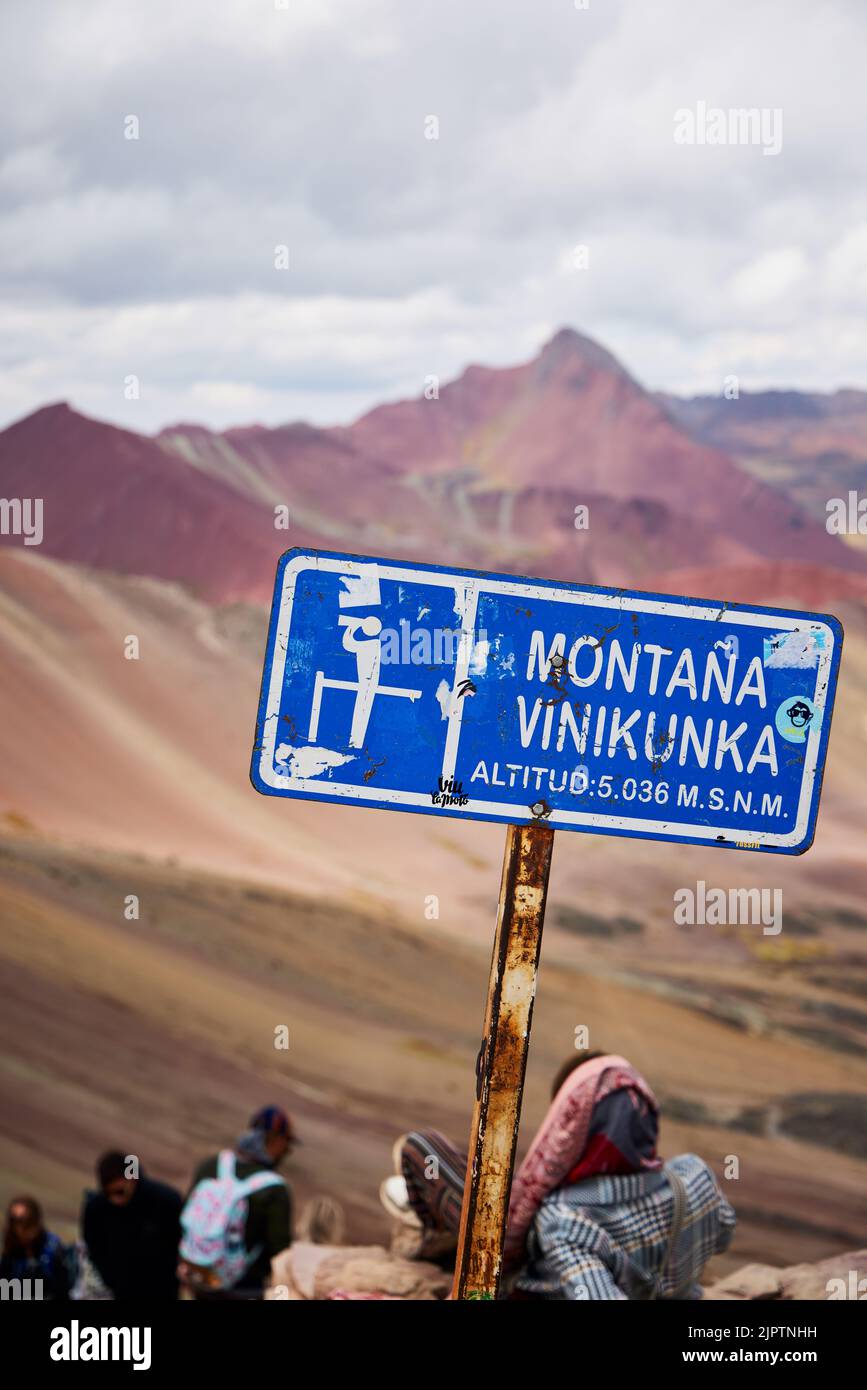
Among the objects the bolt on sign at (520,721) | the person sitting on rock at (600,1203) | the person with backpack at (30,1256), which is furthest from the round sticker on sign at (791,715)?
the person with backpack at (30,1256)

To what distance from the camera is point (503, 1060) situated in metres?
1.98

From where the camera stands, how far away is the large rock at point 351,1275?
110 inches

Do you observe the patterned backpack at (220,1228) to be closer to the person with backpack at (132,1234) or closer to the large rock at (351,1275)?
the large rock at (351,1275)

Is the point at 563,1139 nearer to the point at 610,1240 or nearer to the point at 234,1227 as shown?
the point at 610,1240

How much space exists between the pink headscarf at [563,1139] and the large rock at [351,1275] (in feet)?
1.16

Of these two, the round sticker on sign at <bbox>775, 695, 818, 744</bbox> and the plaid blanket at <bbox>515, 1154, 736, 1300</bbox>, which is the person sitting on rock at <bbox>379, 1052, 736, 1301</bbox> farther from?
the round sticker on sign at <bbox>775, 695, 818, 744</bbox>

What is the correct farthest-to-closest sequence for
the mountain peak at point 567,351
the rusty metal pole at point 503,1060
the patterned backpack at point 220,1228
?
A: the mountain peak at point 567,351, the patterned backpack at point 220,1228, the rusty metal pole at point 503,1060

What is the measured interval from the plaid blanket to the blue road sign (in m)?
0.77

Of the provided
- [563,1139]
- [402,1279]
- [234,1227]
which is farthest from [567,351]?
[563,1139]

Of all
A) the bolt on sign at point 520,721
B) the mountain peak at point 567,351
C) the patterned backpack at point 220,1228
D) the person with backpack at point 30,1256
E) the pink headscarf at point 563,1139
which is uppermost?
the mountain peak at point 567,351

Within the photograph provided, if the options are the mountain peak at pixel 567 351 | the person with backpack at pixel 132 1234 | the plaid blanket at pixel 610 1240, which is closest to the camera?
the plaid blanket at pixel 610 1240

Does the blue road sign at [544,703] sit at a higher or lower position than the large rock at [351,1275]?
higher
